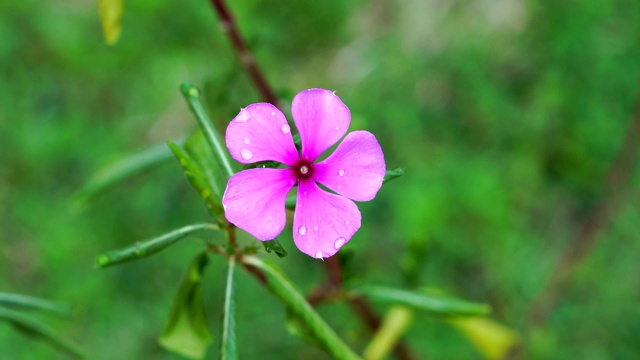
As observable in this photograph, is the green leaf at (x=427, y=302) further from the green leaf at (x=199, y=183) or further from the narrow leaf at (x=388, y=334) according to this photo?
the green leaf at (x=199, y=183)

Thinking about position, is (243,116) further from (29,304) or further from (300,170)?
(29,304)

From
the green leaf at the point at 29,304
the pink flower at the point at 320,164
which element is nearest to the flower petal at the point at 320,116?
the pink flower at the point at 320,164

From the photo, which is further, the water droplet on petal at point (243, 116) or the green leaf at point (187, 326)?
the green leaf at point (187, 326)

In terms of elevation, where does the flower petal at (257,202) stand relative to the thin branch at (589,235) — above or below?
above

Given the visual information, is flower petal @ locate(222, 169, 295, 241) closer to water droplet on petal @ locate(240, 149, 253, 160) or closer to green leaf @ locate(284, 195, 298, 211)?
water droplet on petal @ locate(240, 149, 253, 160)

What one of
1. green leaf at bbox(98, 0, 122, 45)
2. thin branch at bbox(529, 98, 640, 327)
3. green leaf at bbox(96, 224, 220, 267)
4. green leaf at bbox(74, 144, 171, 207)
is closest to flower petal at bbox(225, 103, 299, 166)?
green leaf at bbox(96, 224, 220, 267)
